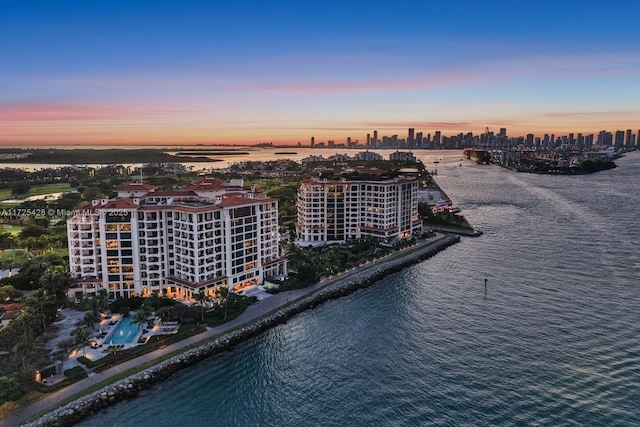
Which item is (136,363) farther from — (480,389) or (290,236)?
(290,236)

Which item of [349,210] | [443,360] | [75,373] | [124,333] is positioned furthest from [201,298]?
[349,210]

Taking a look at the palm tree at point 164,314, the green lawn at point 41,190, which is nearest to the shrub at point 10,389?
the palm tree at point 164,314

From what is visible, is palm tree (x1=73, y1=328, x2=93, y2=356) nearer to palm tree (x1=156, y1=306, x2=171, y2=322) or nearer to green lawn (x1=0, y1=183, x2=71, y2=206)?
palm tree (x1=156, y1=306, x2=171, y2=322)

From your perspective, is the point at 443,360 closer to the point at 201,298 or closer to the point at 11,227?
the point at 201,298

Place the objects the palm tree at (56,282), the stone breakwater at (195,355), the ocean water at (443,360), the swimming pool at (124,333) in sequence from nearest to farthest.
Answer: the stone breakwater at (195,355) → the ocean water at (443,360) → the swimming pool at (124,333) → the palm tree at (56,282)

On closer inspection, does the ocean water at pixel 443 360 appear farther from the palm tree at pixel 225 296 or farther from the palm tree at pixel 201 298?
the palm tree at pixel 201 298

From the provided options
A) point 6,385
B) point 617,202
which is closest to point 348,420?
point 6,385

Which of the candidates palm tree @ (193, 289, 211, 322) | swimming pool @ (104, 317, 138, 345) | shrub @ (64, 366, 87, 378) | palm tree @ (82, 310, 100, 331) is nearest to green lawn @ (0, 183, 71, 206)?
swimming pool @ (104, 317, 138, 345)
